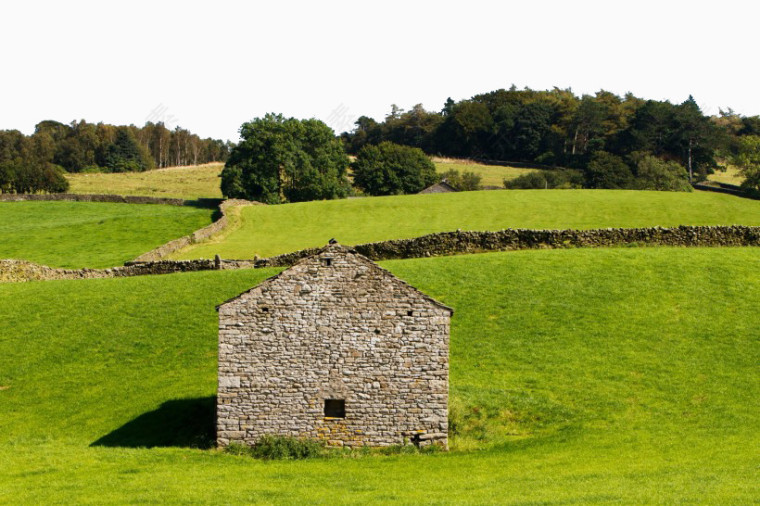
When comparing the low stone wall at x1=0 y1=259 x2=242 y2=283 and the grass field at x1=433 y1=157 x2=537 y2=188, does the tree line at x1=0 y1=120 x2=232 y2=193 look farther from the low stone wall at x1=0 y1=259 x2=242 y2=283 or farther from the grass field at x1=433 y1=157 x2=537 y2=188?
the low stone wall at x1=0 y1=259 x2=242 y2=283

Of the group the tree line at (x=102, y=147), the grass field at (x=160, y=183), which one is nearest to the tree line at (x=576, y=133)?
the grass field at (x=160, y=183)

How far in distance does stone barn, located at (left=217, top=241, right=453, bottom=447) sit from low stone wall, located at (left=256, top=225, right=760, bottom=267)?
20.4 metres

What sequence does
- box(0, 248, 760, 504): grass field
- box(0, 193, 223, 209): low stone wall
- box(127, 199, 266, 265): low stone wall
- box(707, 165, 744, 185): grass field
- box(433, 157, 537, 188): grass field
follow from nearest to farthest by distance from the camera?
box(0, 248, 760, 504): grass field < box(127, 199, 266, 265): low stone wall < box(0, 193, 223, 209): low stone wall < box(433, 157, 537, 188): grass field < box(707, 165, 744, 185): grass field

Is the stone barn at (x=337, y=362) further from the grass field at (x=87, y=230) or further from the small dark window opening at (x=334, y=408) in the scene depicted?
the grass field at (x=87, y=230)

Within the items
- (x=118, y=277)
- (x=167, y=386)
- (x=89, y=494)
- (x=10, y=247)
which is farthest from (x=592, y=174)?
(x=89, y=494)

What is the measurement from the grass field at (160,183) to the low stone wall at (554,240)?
60817 millimetres

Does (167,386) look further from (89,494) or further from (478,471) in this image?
(478,471)

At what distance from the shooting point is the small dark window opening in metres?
22.8

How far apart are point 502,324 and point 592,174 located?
7078cm

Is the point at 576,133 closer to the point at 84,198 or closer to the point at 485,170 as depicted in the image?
the point at 485,170

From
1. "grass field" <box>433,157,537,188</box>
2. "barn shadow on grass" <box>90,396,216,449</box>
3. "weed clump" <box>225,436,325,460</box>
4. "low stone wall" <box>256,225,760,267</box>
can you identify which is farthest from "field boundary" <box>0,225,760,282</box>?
"grass field" <box>433,157,537,188</box>

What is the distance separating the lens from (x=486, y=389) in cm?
2673

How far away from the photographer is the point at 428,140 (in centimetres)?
14488

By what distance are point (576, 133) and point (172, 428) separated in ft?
359
